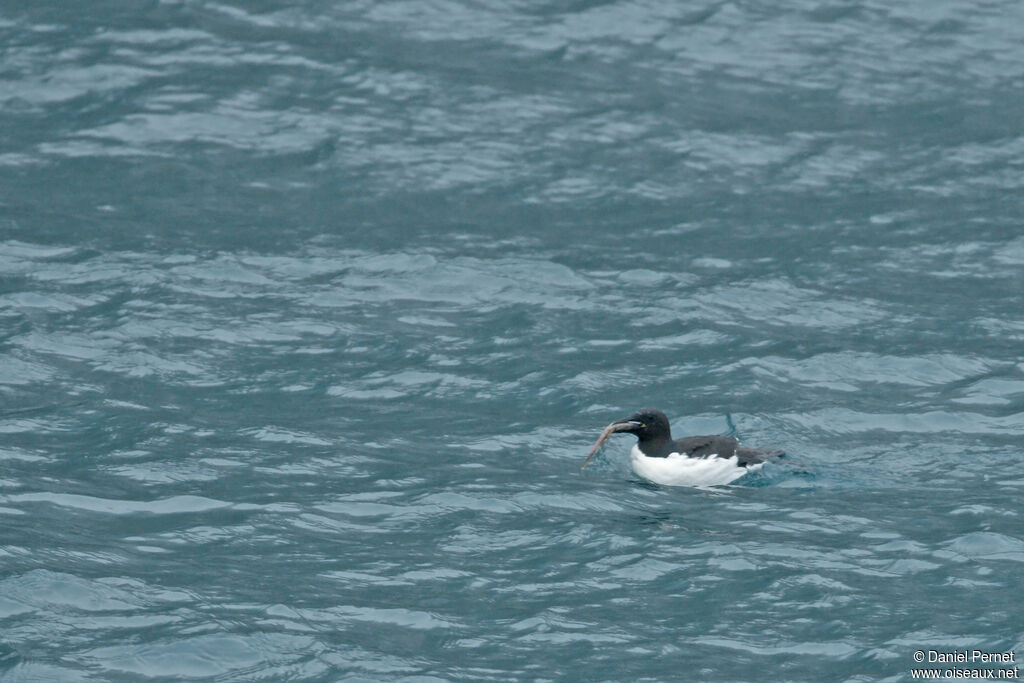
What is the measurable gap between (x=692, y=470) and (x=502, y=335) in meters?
3.46

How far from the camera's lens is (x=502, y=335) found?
16953 millimetres

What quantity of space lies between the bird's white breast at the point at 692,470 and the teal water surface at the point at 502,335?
19 centimetres

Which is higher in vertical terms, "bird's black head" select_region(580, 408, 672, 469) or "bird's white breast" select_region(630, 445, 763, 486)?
"bird's black head" select_region(580, 408, 672, 469)

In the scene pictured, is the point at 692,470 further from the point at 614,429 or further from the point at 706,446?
the point at 614,429

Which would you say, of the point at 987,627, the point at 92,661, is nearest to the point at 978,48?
the point at 987,627

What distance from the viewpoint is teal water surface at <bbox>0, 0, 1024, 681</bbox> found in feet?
38.7

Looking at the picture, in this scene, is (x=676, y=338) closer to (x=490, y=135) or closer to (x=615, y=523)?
(x=615, y=523)

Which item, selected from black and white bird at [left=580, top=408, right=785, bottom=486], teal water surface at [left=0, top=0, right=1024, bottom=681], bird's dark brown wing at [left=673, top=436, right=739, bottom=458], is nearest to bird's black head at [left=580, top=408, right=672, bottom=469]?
black and white bird at [left=580, top=408, right=785, bottom=486]

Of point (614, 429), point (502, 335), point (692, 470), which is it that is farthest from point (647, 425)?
point (502, 335)

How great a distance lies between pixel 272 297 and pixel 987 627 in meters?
9.15

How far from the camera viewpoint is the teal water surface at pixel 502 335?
11797mm

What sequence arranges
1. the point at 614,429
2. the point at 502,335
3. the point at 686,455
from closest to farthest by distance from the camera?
the point at 614,429, the point at 686,455, the point at 502,335

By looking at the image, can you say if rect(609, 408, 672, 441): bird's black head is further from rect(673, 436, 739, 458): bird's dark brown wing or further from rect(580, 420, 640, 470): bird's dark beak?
rect(673, 436, 739, 458): bird's dark brown wing

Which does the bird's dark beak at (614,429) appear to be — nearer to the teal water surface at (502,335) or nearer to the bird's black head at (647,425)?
the bird's black head at (647,425)
